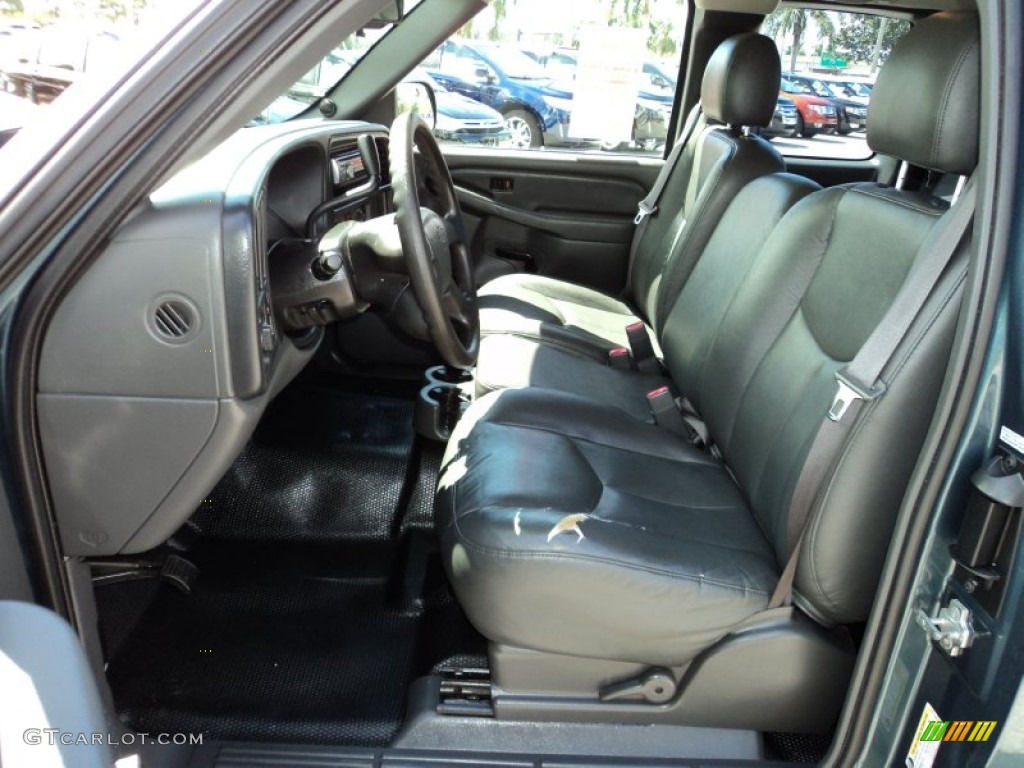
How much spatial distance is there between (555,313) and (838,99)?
4.47 feet

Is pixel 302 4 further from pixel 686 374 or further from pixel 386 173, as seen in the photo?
pixel 686 374

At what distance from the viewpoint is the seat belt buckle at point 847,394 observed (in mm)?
1150

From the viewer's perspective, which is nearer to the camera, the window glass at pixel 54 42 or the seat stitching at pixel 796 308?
the window glass at pixel 54 42

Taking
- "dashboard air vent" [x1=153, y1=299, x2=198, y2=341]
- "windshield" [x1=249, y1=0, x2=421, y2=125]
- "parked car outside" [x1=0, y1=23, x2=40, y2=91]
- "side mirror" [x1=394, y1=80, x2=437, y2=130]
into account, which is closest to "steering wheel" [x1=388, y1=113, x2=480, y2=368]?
"dashboard air vent" [x1=153, y1=299, x2=198, y2=341]

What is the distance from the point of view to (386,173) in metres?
2.19

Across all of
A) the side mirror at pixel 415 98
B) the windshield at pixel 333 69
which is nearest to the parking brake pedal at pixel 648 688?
the windshield at pixel 333 69

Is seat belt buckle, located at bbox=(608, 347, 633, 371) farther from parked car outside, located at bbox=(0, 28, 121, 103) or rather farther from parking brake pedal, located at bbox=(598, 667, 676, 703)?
parked car outside, located at bbox=(0, 28, 121, 103)

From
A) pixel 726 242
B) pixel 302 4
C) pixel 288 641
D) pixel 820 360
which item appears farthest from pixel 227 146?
pixel 726 242

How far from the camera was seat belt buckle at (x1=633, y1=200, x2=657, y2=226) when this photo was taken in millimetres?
2822

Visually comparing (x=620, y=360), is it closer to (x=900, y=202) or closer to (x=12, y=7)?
(x=900, y=202)

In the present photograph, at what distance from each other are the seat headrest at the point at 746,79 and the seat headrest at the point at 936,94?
3.16ft

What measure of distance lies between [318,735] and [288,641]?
264 millimetres

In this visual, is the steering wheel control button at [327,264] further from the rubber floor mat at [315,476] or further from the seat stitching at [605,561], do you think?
the rubber floor mat at [315,476]

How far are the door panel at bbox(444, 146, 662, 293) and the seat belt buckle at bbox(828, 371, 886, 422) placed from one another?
1.94 metres
